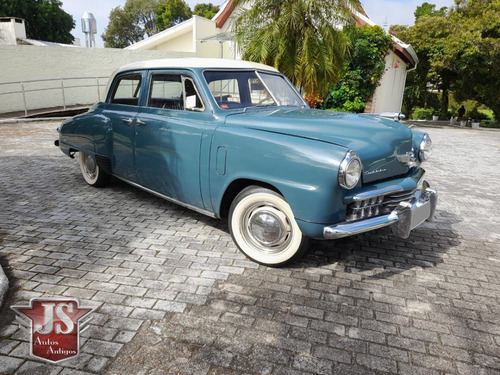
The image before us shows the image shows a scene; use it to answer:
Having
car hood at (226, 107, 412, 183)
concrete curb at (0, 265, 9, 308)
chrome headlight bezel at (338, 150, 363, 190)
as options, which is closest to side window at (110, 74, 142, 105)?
car hood at (226, 107, 412, 183)

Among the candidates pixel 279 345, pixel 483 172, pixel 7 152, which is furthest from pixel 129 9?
pixel 279 345

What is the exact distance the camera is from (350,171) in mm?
2736

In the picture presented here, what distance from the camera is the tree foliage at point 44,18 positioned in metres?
35.0

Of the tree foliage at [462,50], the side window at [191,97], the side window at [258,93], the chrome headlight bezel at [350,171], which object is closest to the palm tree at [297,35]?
the side window at [258,93]

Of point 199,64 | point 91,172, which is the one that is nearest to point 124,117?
point 199,64

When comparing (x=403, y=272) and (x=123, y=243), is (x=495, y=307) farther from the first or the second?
(x=123, y=243)

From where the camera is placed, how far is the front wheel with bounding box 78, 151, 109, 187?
17.4 feet

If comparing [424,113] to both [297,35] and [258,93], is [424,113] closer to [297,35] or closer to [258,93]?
[297,35]

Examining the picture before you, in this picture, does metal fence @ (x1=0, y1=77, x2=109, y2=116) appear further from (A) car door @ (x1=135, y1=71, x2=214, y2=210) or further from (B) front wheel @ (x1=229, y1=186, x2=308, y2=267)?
(B) front wheel @ (x1=229, y1=186, x2=308, y2=267)

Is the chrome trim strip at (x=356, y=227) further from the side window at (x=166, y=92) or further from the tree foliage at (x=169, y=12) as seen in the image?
the tree foliage at (x=169, y=12)

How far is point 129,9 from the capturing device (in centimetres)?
4941

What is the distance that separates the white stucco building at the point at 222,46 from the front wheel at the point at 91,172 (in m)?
11.7

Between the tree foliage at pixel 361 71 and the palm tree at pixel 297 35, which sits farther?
the tree foliage at pixel 361 71

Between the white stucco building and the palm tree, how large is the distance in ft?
23.0
